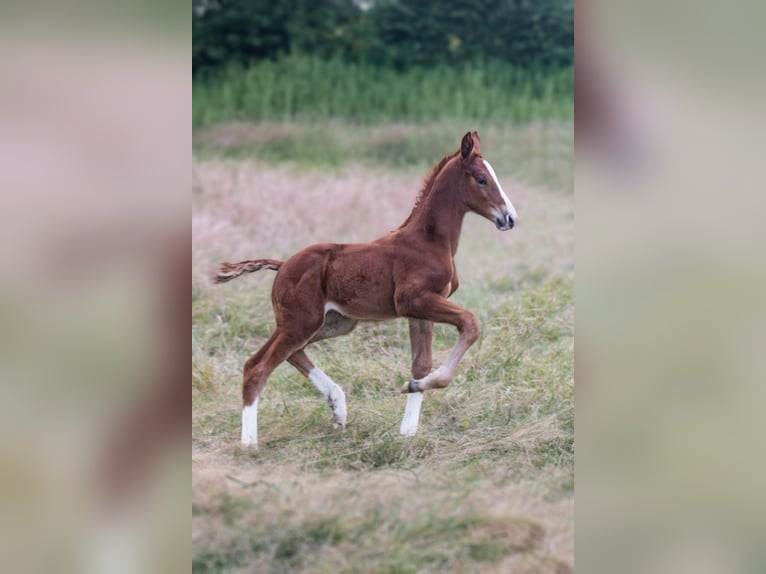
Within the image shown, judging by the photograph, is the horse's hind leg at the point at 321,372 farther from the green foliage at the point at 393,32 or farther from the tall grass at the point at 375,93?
the green foliage at the point at 393,32

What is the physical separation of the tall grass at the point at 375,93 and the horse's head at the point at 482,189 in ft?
22.0

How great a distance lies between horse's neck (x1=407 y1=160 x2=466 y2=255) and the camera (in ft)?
11.5

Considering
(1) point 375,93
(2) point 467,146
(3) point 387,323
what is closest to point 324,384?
(2) point 467,146

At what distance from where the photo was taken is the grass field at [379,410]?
2.76 metres

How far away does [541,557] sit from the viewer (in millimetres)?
2654

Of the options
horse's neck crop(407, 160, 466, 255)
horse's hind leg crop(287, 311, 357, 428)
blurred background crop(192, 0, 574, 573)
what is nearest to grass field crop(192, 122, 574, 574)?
blurred background crop(192, 0, 574, 573)

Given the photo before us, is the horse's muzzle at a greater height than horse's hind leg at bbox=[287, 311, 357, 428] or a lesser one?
greater

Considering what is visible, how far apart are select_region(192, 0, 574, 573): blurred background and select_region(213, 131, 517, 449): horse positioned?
46 centimetres

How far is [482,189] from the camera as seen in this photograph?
134 inches

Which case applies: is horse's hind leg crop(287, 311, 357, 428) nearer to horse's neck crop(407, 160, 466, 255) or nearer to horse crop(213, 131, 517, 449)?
horse crop(213, 131, 517, 449)
